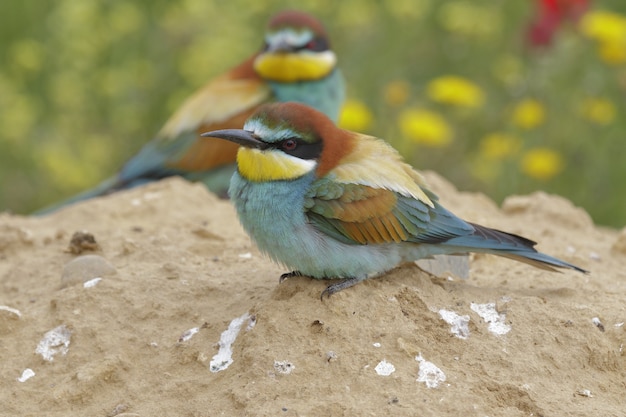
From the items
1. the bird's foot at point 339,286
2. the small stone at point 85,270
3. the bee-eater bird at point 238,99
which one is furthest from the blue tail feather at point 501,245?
the bee-eater bird at point 238,99

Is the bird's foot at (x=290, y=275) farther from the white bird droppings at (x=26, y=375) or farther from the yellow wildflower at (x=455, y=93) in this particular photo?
the yellow wildflower at (x=455, y=93)

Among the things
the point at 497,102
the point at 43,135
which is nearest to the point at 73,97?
the point at 43,135

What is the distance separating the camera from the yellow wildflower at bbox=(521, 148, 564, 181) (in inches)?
204

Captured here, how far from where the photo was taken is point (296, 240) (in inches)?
103

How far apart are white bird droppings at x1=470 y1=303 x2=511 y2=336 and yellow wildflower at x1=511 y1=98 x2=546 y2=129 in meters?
2.90

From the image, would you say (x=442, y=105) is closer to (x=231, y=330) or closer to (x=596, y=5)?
(x=596, y=5)

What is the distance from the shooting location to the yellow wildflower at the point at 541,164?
17.0 feet

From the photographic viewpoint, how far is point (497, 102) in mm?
6129

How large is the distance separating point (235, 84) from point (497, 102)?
1.82m

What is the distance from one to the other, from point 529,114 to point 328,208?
2955mm

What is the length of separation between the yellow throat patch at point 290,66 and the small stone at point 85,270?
7.15ft

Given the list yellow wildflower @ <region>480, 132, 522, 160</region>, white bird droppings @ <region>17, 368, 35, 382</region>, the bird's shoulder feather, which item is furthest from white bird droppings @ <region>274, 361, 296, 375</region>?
yellow wildflower @ <region>480, 132, 522, 160</region>

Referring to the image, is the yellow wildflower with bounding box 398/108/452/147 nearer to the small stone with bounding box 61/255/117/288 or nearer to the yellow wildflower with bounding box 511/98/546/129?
the yellow wildflower with bounding box 511/98/546/129

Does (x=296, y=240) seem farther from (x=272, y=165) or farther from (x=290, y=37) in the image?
(x=290, y=37)
